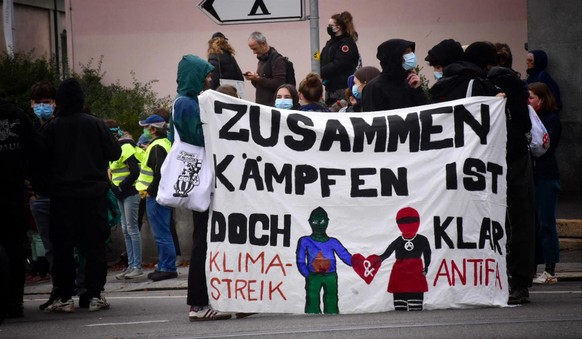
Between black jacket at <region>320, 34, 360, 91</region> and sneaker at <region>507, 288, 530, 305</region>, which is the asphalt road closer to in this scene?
sneaker at <region>507, 288, 530, 305</region>

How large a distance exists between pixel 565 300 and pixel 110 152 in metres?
4.10

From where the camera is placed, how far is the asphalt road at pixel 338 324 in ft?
29.7

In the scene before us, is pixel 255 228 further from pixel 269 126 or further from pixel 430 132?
pixel 430 132

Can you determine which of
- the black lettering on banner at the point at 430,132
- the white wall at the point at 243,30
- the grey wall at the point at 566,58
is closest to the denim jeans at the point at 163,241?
the black lettering on banner at the point at 430,132

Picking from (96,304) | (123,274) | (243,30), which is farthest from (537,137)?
(243,30)

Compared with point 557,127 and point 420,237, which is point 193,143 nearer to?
point 420,237

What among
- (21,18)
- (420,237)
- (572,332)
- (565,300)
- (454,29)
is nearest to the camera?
(572,332)

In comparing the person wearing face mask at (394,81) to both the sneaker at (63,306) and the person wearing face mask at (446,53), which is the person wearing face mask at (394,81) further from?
the sneaker at (63,306)

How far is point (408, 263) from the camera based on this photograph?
9852mm

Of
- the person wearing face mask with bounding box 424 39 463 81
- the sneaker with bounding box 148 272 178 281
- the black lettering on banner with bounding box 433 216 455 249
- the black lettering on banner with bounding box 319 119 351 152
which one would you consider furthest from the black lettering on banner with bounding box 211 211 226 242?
the sneaker with bounding box 148 272 178 281

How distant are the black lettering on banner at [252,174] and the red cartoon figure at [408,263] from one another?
3.47 ft

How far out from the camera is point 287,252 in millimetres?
9969

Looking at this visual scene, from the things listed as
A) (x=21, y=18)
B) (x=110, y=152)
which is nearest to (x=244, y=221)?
(x=110, y=152)

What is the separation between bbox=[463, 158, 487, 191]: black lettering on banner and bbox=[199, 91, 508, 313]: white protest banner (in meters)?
0.01
